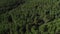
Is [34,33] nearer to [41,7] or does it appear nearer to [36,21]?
[36,21]

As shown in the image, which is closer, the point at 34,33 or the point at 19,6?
the point at 34,33

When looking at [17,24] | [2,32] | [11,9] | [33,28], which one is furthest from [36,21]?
[11,9]

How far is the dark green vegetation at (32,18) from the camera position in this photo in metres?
4.71

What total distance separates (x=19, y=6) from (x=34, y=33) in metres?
1.68

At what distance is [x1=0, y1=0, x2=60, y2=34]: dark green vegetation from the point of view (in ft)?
15.4

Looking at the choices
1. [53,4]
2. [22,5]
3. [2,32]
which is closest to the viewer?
[53,4]

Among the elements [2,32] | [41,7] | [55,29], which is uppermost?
[41,7]

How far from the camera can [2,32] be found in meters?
5.57

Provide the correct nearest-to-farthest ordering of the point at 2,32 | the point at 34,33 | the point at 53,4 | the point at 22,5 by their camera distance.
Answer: the point at 34,33 < the point at 53,4 < the point at 2,32 < the point at 22,5

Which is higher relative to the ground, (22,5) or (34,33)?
(22,5)

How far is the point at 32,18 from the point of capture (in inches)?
211

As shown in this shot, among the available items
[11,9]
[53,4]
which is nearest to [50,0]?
[53,4]

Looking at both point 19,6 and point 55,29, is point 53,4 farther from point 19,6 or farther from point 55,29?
point 19,6

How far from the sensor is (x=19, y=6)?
6.25 metres
